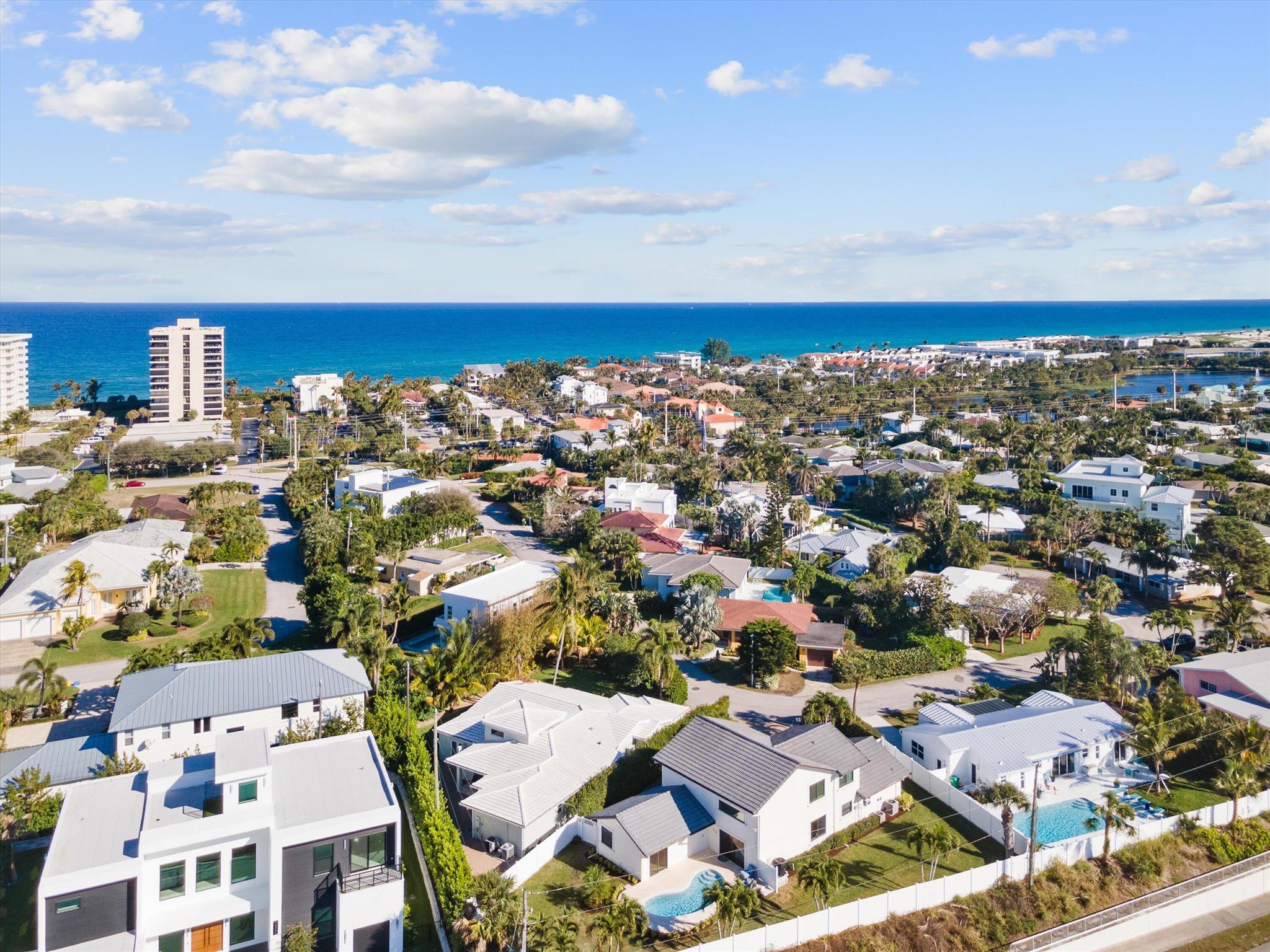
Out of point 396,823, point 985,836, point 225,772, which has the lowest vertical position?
point 985,836

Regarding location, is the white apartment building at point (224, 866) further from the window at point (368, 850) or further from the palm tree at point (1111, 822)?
the palm tree at point (1111, 822)

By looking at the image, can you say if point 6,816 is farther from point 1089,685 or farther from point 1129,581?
point 1129,581

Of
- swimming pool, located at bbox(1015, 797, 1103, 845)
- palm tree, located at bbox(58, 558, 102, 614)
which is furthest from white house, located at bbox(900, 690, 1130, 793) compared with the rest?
palm tree, located at bbox(58, 558, 102, 614)

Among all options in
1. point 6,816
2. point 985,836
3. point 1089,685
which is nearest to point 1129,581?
point 1089,685

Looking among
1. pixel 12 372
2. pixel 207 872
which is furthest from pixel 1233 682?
pixel 12 372

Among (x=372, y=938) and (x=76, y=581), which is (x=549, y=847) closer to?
(x=372, y=938)
